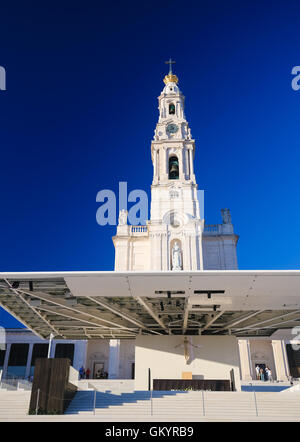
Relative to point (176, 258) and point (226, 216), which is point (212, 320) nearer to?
point (176, 258)

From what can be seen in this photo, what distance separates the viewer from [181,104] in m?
55.6

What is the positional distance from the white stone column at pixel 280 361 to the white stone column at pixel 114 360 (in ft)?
64.9

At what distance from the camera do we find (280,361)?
43.7 meters

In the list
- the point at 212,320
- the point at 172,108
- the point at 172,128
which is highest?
the point at 172,108

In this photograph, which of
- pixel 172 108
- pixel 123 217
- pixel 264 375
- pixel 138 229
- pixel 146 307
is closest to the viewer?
pixel 146 307

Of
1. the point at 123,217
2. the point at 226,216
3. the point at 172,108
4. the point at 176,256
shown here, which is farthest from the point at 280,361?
the point at 172,108

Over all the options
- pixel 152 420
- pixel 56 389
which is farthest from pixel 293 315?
pixel 56 389

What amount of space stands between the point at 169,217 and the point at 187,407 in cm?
3105

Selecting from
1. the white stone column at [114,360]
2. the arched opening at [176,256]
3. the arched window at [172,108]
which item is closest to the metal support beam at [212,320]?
the arched opening at [176,256]

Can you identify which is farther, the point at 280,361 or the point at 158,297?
the point at 280,361

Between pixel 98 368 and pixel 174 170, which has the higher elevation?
pixel 174 170

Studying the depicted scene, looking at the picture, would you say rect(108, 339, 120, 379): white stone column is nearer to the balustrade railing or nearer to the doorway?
the doorway

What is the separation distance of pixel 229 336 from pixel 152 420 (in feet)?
52.1

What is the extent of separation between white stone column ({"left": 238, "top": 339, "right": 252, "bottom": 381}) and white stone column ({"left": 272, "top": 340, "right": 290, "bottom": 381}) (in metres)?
3.38
